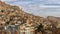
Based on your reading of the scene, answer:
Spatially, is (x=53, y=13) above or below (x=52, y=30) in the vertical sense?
above

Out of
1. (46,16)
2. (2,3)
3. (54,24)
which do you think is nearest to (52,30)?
(54,24)

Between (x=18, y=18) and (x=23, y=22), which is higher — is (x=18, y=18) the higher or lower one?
the higher one

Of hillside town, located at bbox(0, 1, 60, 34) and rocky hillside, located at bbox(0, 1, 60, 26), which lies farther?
rocky hillside, located at bbox(0, 1, 60, 26)

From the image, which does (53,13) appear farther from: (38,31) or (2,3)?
(2,3)

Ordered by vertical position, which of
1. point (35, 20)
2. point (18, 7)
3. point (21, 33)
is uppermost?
point (18, 7)

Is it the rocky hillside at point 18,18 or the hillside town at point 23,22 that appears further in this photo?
the rocky hillside at point 18,18

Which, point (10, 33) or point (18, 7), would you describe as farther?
point (18, 7)
